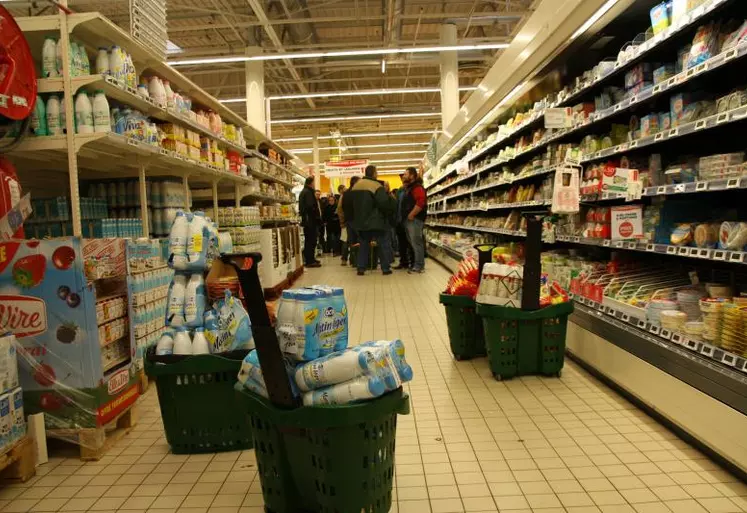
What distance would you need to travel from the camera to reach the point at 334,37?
1306cm

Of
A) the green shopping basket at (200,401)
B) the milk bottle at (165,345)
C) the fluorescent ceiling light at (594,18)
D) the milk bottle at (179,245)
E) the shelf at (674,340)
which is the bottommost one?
the green shopping basket at (200,401)

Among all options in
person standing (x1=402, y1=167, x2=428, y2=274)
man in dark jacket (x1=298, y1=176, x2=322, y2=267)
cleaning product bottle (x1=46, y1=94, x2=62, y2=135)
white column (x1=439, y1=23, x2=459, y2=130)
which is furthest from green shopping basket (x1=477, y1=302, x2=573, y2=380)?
white column (x1=439, y1=23, x2=459, y2=130)

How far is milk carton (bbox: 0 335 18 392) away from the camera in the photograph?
86.3 inches

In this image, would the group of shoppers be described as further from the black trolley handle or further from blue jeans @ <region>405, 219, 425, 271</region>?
the black trolley handle

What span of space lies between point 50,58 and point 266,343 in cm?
240

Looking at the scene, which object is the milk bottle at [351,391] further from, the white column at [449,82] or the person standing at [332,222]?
the person standing at [332,222]

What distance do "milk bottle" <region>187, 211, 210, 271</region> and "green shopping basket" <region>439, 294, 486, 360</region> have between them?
184 cm

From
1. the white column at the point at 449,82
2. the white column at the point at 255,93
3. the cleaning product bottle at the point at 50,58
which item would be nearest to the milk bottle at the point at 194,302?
the cleaning product bottle at the point at 50,58

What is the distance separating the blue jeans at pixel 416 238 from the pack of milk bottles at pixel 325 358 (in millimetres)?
7255

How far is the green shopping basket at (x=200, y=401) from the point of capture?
2383mm

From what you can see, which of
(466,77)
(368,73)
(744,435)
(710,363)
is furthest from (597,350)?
(466,77)

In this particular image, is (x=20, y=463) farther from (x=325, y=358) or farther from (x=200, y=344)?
(x=325, y=358)

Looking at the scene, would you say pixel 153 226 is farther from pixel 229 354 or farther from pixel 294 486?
pixel 294 486

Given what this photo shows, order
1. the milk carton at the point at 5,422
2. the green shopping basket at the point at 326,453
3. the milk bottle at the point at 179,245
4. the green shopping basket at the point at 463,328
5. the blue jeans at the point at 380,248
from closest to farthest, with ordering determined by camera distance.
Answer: the green shopping basket at the point at 326,453 < the milk carton at the point at 5,422 < the milk bottle at the point at 179,245 < the green shopping basket at the point at 463,328 < the blue jeans at the point at 380,248
